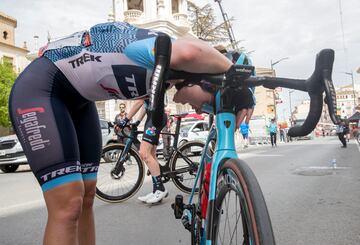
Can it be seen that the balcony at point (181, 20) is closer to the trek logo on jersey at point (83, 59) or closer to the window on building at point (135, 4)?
the window on building at point (135, 4)

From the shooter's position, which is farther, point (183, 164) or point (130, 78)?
point (183, 164)

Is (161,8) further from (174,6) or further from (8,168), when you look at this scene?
(8,168)

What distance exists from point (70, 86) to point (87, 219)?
Result: 0.78 meters

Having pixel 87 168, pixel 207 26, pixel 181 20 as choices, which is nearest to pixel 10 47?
pixel 181 20

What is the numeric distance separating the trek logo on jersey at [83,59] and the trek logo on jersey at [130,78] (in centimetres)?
9

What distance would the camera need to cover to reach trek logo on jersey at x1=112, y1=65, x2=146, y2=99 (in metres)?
1.70

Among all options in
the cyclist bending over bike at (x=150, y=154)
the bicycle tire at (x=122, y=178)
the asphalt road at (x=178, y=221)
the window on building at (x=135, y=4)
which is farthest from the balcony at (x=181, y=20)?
the cyclist bending over bike at (x=150, y=154)

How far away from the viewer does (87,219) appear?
2123 mm

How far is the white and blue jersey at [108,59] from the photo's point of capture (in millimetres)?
1672

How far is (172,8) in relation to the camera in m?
46.8

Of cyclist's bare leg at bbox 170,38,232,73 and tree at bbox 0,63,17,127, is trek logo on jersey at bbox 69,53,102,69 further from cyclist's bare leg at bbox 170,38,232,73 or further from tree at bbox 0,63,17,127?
tree at bbox 0,63,17,127

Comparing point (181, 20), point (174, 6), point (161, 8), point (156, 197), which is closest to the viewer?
point (156, 197)

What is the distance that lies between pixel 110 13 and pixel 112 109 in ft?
46.0

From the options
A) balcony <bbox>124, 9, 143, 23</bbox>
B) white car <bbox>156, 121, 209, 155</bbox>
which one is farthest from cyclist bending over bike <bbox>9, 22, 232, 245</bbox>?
balcony <bbox>124, 9, 143, 23</bbox>
